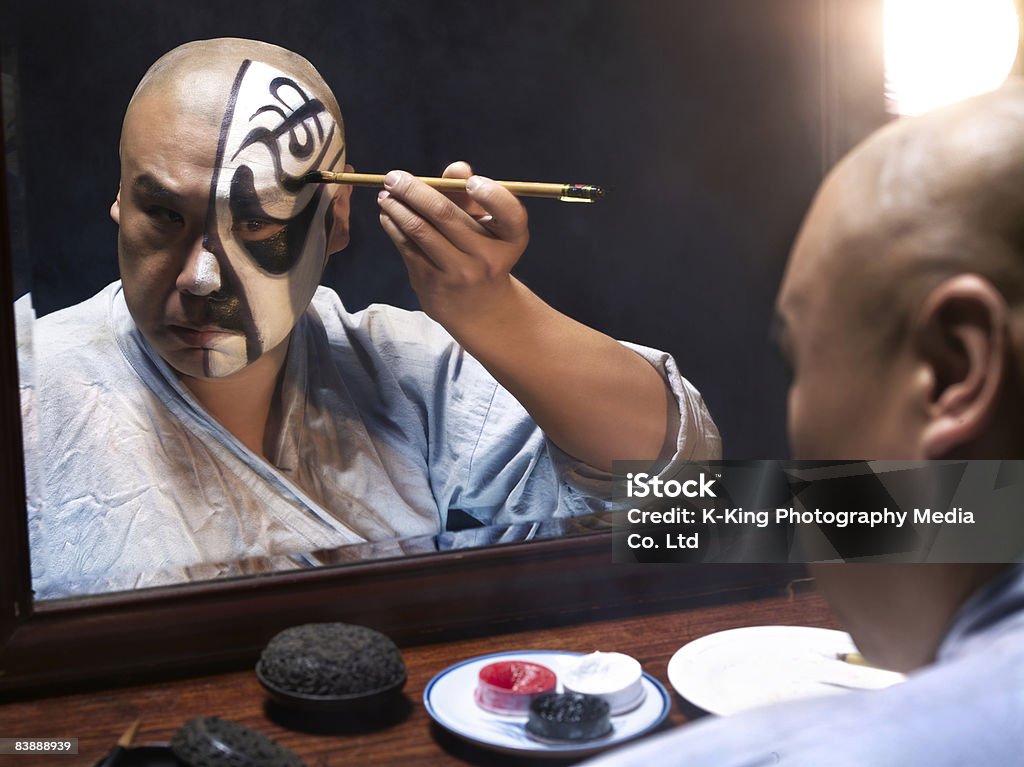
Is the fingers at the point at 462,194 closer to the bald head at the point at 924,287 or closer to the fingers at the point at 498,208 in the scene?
the fingers at the point at 498,208

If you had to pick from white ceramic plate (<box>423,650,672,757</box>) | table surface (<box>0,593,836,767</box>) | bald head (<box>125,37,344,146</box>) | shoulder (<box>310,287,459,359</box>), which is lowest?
table surface (<box>0,593,836,767</box>)

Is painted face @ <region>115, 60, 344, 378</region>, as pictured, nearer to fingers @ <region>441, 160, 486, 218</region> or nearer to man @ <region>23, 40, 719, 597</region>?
man @ <region>23, 40, 719, 597</region>

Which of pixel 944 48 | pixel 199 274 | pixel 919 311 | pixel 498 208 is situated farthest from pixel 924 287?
pixel 944 48

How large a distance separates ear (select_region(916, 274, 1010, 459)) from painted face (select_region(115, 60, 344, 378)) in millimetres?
610

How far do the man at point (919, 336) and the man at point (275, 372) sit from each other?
0.43 m

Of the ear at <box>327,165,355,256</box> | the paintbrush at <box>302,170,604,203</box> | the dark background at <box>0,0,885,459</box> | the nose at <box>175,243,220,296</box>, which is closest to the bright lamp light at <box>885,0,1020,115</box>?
the dark background at <box>0,0,885,459</box>

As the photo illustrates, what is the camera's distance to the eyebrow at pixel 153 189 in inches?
34.3

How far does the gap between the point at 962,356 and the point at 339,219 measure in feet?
2.07

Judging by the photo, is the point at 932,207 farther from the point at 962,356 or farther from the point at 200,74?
the point at 200,74

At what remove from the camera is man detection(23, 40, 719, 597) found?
2.89 ft

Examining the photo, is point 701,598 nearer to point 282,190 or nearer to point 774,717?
point 282,190

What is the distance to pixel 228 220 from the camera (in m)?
0.89

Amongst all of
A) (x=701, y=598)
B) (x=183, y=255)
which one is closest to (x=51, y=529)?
(x=183, y=255)

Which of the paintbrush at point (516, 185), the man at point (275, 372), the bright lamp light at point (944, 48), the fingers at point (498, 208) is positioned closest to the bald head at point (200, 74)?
the man at point (275, 372)
